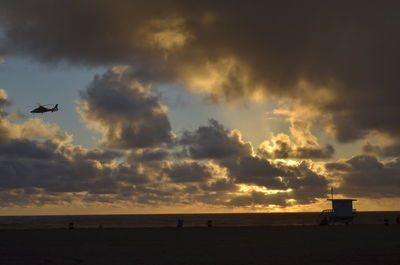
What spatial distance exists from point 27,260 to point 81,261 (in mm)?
2847

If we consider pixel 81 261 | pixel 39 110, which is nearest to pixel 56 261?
pixel 81 261

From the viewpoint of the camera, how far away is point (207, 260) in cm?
2605

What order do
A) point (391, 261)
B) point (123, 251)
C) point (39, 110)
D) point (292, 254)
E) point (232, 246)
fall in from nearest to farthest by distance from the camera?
point (391, 261) → point (292, 254) → point (123, 251) → point (232, 246) → point (39, 110)

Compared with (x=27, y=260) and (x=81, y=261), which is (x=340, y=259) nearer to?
(x=81, y=261)

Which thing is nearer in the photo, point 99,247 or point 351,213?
point 99,247

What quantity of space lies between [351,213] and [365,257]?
181 ft

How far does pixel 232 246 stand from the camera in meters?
34.5

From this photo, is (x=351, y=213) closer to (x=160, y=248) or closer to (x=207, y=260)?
(x=160, y=248)

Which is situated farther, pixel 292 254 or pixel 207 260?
pixel 292 254

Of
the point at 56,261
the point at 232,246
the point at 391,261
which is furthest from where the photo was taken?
the point at 232,246

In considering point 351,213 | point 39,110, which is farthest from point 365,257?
point 351,213

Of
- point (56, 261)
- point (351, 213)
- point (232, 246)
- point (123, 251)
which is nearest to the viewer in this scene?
point (56, 261)

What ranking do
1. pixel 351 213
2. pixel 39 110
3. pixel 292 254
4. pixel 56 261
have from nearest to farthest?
1. pixel 56 261
2. pixel 292 254
3. pixel 39 110
4. pixel 351 213

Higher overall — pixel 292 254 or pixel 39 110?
pixel 39 110
